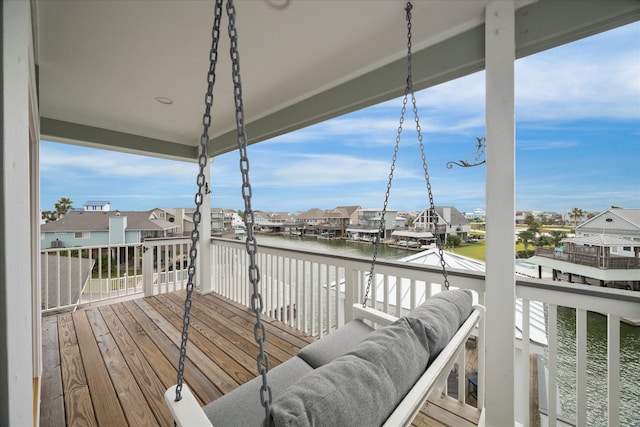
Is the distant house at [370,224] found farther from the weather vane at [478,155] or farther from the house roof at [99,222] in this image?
the house roof at [99,222]

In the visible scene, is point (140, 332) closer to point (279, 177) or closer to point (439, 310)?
point (279, 177)

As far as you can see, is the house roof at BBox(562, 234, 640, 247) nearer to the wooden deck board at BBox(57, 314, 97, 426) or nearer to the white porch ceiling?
the white porch ceiling

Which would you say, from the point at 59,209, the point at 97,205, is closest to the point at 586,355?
the point at 59,209

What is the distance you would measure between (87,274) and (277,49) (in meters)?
4.25

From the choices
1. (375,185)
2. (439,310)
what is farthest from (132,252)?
(439,310)

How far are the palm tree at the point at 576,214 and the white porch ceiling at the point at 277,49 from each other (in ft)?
3.15

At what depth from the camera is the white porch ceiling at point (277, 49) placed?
1.59m

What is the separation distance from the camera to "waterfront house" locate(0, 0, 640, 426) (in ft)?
2.06

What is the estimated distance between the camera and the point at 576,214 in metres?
1.50

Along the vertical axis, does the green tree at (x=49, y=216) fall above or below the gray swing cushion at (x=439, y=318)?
above

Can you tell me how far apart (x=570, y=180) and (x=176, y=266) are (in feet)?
16.6

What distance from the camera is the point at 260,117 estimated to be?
337 centimetres

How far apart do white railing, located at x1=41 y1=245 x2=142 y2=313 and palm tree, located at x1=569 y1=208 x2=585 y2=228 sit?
5.33m

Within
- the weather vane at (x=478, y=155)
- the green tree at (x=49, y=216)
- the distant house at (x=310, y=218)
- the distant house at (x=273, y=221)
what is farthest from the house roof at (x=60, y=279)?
the weather vane at (x=478, y=155)
